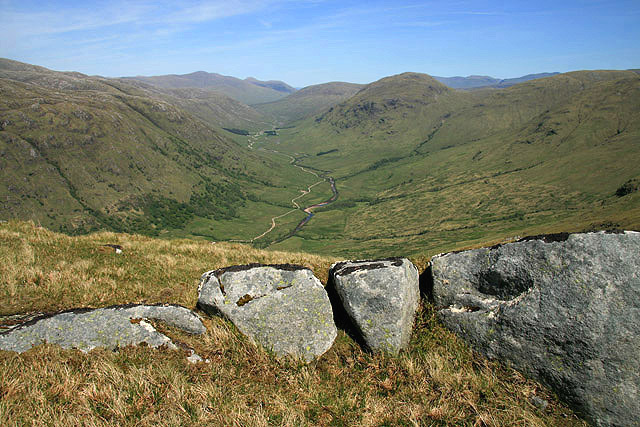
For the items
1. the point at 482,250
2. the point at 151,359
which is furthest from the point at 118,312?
the point at 482,250

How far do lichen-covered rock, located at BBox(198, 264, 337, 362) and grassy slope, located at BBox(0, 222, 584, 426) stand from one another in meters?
0.42

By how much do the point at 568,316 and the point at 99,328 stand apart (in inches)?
482

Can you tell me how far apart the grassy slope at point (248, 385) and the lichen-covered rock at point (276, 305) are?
42 centimetres

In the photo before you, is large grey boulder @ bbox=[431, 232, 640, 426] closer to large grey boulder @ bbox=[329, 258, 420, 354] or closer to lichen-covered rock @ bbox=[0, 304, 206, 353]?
large grey boulder @ bbox=[329, 258, 420, 354]

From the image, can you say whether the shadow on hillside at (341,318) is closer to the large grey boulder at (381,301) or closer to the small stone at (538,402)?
the large grey boulder at (381,301)

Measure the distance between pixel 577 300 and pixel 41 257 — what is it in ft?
64.2

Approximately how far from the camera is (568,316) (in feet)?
26.6

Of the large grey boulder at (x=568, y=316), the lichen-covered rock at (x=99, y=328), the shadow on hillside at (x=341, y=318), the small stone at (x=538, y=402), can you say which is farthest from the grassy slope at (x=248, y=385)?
the large grey boulder at (x=568, y=316)

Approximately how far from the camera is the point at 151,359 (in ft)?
25.9

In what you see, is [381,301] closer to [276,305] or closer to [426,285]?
[426,285]

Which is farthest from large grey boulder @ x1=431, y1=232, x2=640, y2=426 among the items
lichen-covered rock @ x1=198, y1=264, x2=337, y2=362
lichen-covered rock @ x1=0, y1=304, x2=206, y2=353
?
lichen-covered rock @ x1=0, y1=304, x2=206, y2=353

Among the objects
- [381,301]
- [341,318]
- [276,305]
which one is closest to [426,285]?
[381,301]

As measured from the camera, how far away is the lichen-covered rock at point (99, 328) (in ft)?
26.6

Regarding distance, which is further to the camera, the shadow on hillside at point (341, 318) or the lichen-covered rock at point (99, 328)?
the shadow on hillside at point (341, 318)
